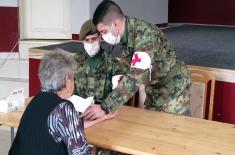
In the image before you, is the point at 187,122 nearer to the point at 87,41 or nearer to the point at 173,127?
the point at 173,127

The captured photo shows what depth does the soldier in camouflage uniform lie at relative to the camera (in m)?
2.26

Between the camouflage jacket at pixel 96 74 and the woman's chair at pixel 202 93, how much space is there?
0.55 m

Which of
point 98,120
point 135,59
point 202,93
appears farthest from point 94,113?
point 202,93

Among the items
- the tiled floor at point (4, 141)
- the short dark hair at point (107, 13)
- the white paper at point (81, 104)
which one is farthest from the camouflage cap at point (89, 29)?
the tiled floor at point (4, 141)

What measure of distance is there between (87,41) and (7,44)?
2.52m

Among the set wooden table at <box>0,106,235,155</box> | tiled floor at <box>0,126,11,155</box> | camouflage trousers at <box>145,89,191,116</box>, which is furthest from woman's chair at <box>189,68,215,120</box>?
tiled floor at <box>0,126,11,155</box>

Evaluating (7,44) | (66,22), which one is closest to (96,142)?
(66,22)

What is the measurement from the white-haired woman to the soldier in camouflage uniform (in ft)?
1.57

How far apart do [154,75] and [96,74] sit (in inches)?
16.8

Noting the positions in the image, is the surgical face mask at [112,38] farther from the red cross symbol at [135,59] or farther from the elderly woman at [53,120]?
the elderly woman at [53,120]

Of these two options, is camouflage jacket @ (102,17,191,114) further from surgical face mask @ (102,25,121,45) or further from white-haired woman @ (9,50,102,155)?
white-haired woman @ (9,50,102,155)

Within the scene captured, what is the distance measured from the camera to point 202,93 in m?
2.88

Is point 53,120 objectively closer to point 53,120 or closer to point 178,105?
point 53,120

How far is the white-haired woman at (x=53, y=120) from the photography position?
1761 millimetres
